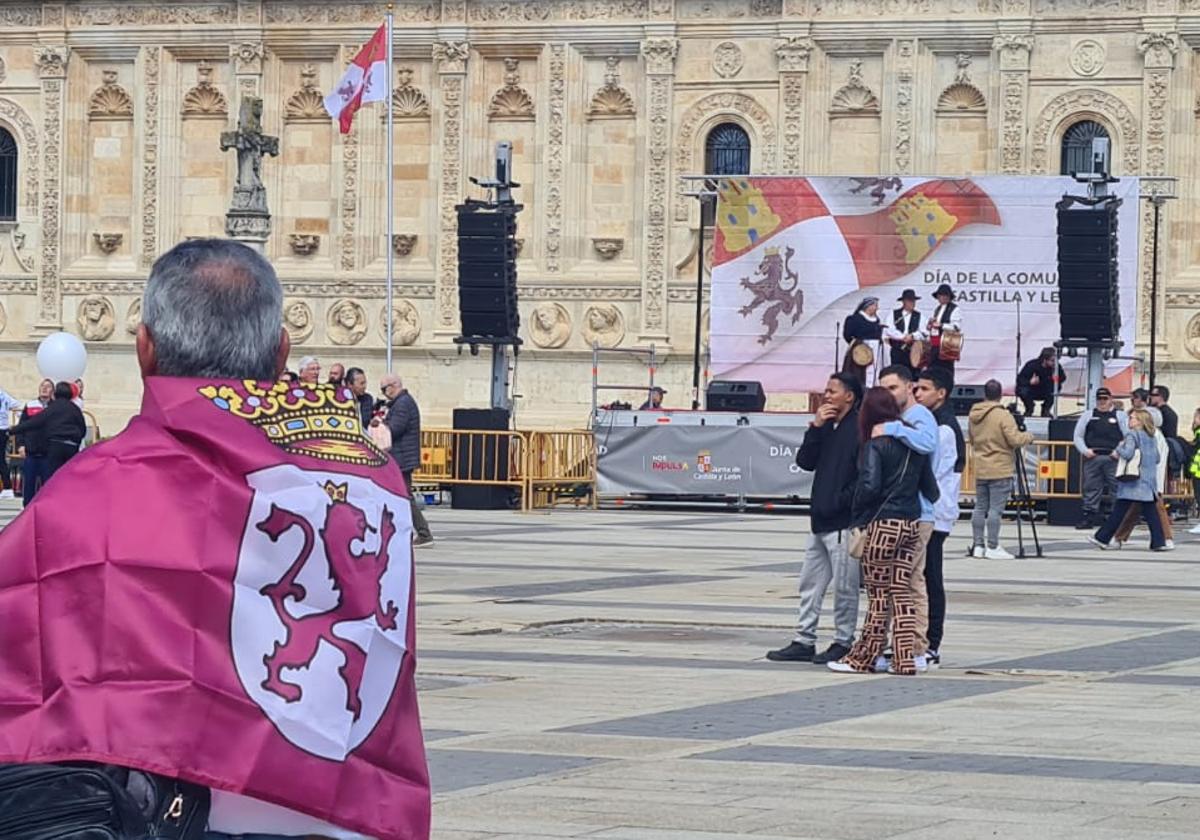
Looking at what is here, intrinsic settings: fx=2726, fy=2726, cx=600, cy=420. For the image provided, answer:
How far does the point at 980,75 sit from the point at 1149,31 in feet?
9.55

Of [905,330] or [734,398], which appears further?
[734,398]

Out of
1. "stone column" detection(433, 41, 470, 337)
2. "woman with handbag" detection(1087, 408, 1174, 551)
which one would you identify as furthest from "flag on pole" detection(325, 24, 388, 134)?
"woman with handbag" detection(1087, 408, 1174, 551)

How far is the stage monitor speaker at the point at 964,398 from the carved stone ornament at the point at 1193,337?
985 cm

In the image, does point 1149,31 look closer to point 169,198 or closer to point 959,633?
point 169,198

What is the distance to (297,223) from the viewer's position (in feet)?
164

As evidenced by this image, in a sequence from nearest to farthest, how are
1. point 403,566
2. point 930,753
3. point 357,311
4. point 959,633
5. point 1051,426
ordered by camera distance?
point 403,566
point 930,753
point 959,633
point 1051,426
point 357,311

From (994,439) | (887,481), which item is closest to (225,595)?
(887,481)

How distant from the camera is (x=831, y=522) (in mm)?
15859

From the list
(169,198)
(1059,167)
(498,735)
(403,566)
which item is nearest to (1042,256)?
(1059,167)

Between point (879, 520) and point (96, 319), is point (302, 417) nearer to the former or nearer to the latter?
point (879, 520)

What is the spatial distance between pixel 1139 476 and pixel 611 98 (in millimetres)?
21961

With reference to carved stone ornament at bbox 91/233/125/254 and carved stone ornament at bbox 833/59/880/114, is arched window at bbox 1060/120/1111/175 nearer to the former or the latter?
carved stone ornament at bbox 833/59/880/114

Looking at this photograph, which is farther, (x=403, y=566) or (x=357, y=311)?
(x=357, y=311)

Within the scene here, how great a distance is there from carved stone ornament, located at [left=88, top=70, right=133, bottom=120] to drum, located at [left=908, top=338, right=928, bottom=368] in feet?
68.1
